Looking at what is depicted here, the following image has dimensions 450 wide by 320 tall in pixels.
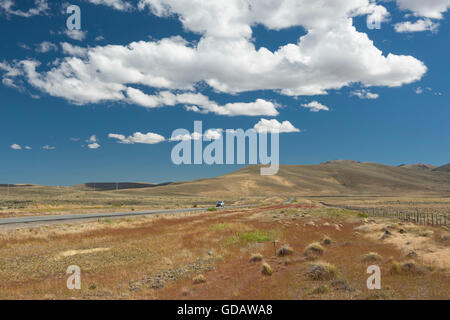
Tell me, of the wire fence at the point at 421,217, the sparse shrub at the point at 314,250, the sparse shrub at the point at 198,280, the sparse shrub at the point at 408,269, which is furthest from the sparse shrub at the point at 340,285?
the wire fence at the point at 421,217

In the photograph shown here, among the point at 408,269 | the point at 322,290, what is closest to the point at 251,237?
the point at 408,269

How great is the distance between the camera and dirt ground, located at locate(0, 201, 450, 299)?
1216 centimetres

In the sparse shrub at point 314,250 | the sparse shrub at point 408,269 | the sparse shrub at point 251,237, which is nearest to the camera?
the sparse shrub at point 408,269

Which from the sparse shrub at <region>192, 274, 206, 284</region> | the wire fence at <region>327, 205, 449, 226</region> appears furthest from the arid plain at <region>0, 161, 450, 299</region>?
the wire fence at <region>327, 205, 449, 226</region>

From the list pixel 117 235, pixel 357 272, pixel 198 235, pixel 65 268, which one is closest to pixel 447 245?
pixel 357 272

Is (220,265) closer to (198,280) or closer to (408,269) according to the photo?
(198,280)

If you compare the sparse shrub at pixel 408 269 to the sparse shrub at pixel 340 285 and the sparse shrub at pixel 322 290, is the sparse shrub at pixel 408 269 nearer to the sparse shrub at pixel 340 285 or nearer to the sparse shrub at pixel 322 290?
the sparse shrub at pixel 340 285

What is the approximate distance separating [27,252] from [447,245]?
27.1 meters

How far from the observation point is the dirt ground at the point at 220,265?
12.2 meters

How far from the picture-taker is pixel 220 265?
56.7 feet

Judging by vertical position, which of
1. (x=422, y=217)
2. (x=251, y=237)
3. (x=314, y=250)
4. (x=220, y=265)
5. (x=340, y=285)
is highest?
(x=340, y=285)
